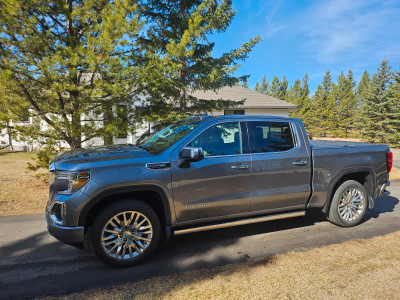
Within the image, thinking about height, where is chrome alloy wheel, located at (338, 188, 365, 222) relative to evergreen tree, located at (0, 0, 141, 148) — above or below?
below

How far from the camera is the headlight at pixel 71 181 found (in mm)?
3061

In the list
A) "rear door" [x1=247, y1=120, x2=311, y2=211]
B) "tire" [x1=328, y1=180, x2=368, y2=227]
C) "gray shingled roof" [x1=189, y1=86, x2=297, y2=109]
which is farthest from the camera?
"gray shingled roof" [x1=189, y1=86, x2=297, y2=109]

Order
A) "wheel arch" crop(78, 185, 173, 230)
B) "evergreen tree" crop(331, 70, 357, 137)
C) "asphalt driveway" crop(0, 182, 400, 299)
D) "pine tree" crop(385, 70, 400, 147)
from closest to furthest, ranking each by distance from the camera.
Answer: "asphalt driveway" crop(0, 182, 400, 299) → "wheel arch" crop(78, 185, 173, 230) → "pine tree" crop(385, 70, 400, 147) → "evergreen tree" crop(331, 70, 357, 137)

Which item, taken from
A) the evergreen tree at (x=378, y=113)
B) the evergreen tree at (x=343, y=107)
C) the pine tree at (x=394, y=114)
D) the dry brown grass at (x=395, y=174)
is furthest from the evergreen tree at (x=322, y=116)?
the dry brown grass at (x=395, y=174)

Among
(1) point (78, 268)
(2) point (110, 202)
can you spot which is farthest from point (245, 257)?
(1) point (78, 268)

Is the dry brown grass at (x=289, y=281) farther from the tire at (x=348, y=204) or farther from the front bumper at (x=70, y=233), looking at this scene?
the tire at (x=348, y=204)

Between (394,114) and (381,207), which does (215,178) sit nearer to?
(381,207)

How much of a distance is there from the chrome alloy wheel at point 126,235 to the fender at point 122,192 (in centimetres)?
27

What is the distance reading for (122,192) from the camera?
10.5 feet

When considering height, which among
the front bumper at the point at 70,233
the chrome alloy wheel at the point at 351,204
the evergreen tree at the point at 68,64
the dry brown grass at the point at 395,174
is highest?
the evergreen tree at the point at 68,64

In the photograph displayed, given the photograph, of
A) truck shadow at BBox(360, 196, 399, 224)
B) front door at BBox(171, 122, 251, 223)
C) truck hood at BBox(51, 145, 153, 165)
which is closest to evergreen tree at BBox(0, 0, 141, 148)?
truck hood at BBox(51, 145, 153, 165)

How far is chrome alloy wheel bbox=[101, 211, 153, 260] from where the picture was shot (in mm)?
3211

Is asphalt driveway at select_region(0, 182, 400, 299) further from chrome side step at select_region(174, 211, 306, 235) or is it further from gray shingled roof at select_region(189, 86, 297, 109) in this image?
gray shingled roof at select_region(189, 86, 297, 109)

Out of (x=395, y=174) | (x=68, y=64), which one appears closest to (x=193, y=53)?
(x=68, y=64)
